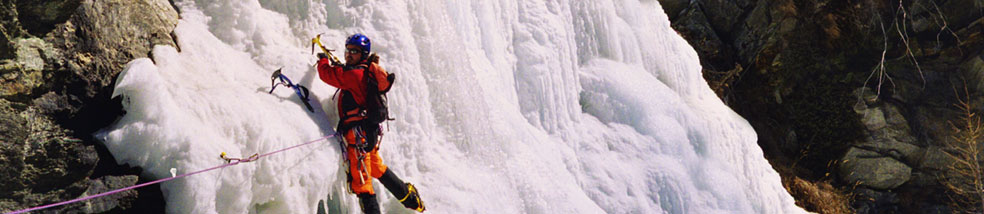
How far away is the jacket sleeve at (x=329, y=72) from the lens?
3.23 meters

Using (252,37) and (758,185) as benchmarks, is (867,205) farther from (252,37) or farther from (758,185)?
(252,37)

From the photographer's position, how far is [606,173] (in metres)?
5.30

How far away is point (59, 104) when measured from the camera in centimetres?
241

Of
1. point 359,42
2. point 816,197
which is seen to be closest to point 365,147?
point 359,42

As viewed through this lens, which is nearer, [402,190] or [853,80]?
[402,190]

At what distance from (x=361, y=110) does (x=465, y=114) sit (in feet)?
3.56

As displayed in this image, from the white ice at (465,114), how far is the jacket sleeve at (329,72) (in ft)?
0.66

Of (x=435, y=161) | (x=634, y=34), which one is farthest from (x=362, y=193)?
(x=634, y=34)

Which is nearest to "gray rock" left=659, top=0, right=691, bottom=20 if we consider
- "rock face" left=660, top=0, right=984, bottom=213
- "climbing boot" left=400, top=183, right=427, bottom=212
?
"rock face" left=660, top=0, right=984, bottom=213

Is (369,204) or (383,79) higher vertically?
(383,79)

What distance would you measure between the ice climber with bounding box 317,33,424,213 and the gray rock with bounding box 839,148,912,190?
35.1ft

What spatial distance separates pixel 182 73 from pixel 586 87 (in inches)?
147

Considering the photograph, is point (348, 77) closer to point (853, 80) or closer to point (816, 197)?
point (816, 197)

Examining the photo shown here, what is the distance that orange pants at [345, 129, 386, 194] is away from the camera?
10.5ft
